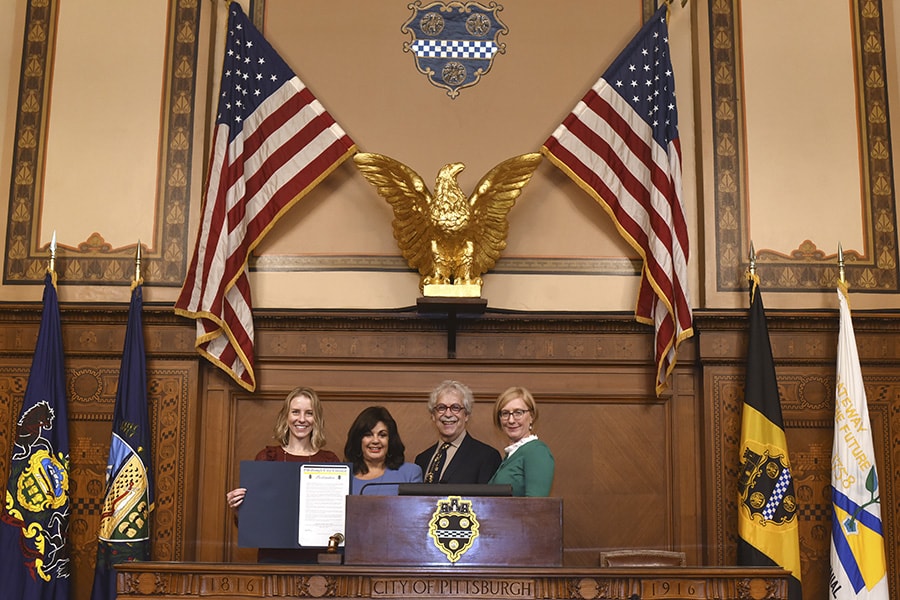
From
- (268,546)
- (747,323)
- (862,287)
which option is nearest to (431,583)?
(268,546)

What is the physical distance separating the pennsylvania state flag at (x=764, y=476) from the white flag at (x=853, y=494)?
0.24 meters

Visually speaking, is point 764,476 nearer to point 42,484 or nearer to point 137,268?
point 137,268

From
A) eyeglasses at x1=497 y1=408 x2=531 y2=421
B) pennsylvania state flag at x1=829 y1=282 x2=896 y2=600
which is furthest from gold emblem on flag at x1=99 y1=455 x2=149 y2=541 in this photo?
pennsylvania state flag at x1=829 y1=282 x2=896 y2=600

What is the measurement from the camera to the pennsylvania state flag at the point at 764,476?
20.9 feet

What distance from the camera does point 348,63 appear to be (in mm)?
7453

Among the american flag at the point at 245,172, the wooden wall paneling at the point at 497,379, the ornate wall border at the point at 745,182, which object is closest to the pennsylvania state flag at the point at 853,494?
the ornate wall border at the point at 745,182

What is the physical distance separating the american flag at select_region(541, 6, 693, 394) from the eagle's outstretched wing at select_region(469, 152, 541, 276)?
0.23m

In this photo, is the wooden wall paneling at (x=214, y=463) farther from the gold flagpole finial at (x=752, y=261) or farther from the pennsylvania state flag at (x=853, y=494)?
the pennsylvania state flag at (x=853, y=494)

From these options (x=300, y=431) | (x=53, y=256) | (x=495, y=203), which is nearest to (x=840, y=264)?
(x=495, y=203)

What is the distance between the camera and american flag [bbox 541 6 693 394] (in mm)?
6840

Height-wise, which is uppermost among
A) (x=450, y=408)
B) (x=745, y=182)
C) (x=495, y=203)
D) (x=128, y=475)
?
(x=745, y=182)

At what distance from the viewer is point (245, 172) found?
709 cm

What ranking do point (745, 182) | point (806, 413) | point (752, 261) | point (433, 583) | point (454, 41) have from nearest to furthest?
point (433, 583) < point (806, 413) < point (752, 261) < point (745, 182) < point (454, 41)

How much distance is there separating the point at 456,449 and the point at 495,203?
1969 mm
